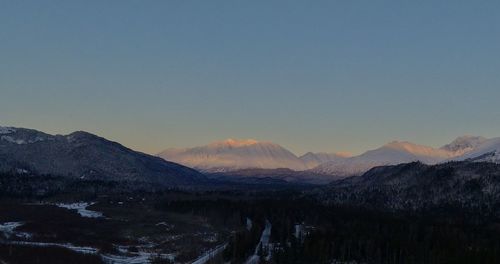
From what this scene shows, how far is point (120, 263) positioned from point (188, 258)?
19.7 m

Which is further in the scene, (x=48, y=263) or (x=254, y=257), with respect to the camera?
(x=254, y=257)

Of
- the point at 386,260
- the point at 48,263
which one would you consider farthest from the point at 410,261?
the point at 48,263

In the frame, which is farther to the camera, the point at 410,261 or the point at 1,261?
the point at 410,261

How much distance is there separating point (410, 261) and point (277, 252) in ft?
124

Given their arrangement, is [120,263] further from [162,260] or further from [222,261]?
[222,261]

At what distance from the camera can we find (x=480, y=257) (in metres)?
173

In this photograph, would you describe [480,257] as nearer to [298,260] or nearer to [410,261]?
[410,261]

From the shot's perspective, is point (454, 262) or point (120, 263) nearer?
point (454, 262)

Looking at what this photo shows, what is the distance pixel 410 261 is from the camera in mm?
194250

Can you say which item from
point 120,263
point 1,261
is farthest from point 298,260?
point 1,261

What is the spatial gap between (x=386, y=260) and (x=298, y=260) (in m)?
27.6

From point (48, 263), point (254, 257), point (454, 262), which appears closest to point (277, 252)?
point (254, 257)

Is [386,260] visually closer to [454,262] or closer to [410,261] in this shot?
[410,261]

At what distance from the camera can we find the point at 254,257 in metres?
199
